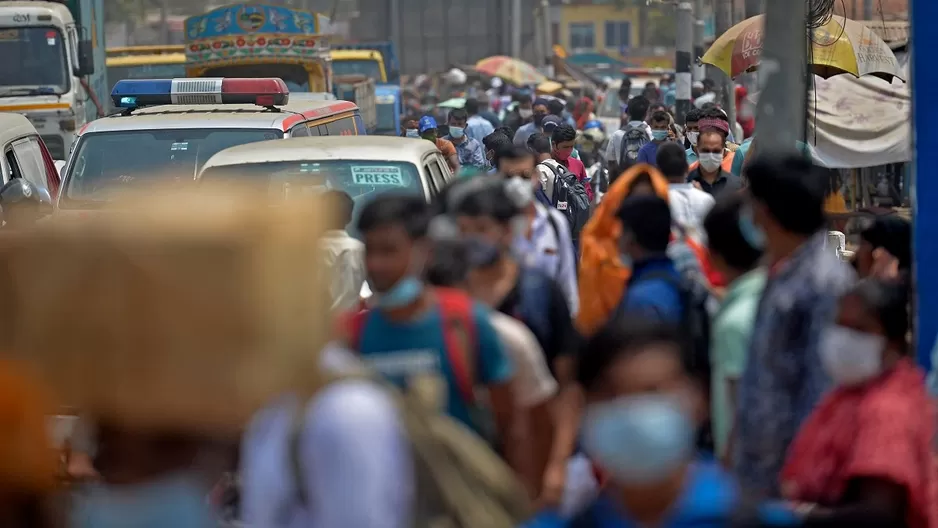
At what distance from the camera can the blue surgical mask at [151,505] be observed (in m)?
2.96

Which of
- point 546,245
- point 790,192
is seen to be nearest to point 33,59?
point 546,245

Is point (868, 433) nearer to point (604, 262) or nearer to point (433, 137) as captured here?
point (604, 262)

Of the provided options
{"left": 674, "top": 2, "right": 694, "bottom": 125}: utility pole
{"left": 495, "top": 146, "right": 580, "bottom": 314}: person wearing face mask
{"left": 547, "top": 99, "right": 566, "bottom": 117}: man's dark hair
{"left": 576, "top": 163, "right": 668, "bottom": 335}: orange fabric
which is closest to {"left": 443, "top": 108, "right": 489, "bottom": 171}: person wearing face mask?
{"left": 547, "top": 99, "right": 566, "bottom": 117}: man's dark hair

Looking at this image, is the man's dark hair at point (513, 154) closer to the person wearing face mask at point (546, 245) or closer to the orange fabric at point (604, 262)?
the person wearing face mask at point (546, 245)

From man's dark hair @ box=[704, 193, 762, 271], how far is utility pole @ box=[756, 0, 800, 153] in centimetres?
112

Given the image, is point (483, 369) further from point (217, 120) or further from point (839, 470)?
point (217, 120)

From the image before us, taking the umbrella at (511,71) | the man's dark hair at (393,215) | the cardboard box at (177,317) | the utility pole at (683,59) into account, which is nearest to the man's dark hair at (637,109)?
the utility pole at (683,59)

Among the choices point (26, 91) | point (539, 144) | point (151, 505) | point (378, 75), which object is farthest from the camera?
point (378, 75)

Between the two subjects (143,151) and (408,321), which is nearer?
(408,321)

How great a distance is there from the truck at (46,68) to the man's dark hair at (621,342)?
15.5m

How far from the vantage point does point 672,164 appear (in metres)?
6.53

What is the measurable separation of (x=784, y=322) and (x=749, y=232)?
23.9 inches

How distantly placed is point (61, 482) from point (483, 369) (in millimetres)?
1224

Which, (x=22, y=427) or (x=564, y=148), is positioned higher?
(x=22, y=427)
